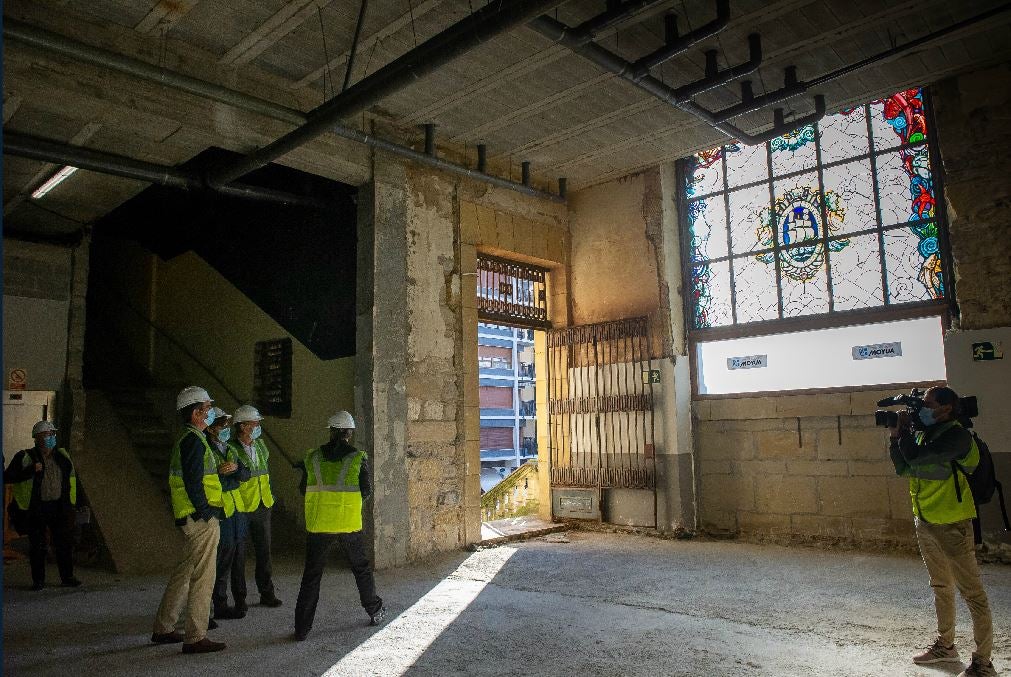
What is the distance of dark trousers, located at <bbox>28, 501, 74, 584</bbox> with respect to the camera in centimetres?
664

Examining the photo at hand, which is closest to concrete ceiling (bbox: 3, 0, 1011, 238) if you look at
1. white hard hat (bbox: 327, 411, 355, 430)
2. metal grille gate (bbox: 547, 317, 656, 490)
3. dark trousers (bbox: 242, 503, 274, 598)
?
metal grille gate (bbox: 547, 317, 656, 490)

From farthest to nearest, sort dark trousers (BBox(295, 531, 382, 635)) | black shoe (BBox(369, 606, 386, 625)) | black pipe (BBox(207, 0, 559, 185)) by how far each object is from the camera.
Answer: black shoe (BBox(369, 606, 386, 625)) < dark trousers (BBox(295, 531, 382, 635)) < black pipe (BBox(207, 0, 559, 185))

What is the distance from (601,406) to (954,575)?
5.56 m

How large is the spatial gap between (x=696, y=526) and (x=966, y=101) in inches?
207

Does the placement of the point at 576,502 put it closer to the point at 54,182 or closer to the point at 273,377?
the point at 273,377

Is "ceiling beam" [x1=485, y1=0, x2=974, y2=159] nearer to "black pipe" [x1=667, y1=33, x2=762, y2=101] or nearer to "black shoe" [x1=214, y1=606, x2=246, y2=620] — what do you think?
"black pipe" [x1=667, y1=33, x2=762, y2=101]

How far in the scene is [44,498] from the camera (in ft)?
22.3

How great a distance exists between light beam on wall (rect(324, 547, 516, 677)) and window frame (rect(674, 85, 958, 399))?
374 centimetres

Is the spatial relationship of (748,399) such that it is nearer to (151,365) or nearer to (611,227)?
(611,227)

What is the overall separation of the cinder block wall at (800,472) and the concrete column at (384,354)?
3670mm

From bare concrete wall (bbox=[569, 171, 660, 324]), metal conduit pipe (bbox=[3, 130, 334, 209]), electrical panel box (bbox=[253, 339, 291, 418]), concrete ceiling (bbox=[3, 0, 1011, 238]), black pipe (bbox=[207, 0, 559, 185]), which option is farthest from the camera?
bare concrete wall (bbox=[569, 171, 660, 324])

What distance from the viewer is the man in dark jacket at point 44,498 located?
671cm

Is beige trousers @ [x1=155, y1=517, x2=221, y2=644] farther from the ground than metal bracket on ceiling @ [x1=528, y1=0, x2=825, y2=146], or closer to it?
closer to it

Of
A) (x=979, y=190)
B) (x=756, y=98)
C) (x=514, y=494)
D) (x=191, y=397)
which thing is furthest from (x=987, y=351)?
(x=191, y=397)
